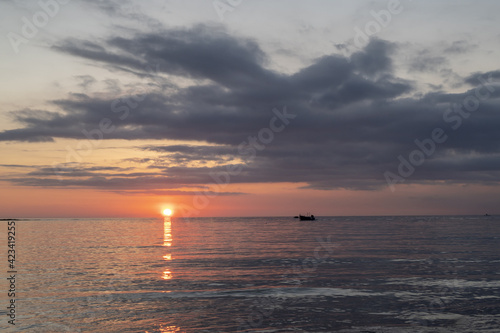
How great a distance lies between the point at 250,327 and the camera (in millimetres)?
25109

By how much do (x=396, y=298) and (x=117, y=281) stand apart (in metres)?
25.9

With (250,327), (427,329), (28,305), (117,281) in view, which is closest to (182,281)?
(117,281)

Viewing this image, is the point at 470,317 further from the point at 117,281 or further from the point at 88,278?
the point at 88,278

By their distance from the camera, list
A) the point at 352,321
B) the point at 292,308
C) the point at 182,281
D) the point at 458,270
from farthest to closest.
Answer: the point at 458,270
the point at 182,281
the point at 292,308
the point at 352,321

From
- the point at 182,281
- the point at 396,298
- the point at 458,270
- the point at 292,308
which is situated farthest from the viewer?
the point at 458,270

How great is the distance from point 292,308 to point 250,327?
572cm

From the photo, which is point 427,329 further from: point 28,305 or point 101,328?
point 28,305

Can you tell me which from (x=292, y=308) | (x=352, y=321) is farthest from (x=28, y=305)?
(x=352, y=321)

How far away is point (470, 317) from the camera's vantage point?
27.3 metres

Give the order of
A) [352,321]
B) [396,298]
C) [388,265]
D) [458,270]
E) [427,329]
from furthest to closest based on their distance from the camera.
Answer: [388,265], [458,270], [396,298], [352,321], [427,329]

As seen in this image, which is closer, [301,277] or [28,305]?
[28,305]

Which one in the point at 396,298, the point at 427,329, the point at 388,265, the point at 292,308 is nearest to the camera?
the point at 427,329

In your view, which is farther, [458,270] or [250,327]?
[458,270]

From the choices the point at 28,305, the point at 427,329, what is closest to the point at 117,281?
the point at 28,305
